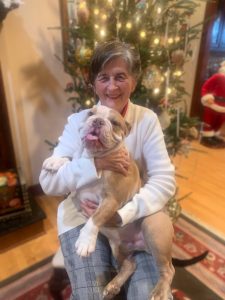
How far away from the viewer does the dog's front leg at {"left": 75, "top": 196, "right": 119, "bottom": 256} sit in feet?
2.54

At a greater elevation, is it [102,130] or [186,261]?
[102,130]

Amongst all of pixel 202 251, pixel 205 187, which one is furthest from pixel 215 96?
pixel 202 251

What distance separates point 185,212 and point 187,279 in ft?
2.06

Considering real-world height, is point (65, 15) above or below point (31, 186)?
above

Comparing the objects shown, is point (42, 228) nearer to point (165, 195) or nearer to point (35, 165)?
point (35, 165)

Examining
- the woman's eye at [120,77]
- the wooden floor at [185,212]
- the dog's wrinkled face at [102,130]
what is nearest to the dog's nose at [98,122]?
the dog's wrinkled face at [102,130]

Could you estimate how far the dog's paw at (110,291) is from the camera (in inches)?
34.8

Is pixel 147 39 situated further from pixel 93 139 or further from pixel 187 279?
pixel 187 279

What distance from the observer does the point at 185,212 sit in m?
2.08

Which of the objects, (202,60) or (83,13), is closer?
(83,13)

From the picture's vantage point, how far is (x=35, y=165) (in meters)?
2.26

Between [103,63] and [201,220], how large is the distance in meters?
1.52

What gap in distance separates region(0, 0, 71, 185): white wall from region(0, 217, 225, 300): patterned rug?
911 millimetres

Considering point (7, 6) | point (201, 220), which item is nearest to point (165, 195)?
point (201, 220)
